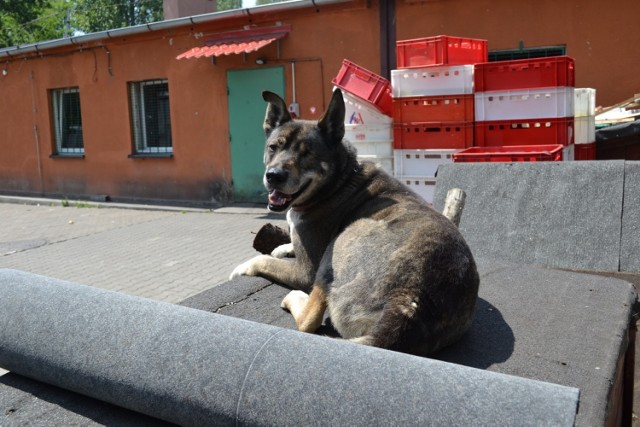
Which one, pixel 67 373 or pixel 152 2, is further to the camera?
pixel 152 2

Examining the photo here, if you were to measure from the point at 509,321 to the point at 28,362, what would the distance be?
254cm

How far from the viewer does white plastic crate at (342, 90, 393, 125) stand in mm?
8641

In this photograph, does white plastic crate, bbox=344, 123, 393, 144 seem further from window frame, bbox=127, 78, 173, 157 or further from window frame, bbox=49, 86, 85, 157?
window frame, bbox=49, 86, 85, 157

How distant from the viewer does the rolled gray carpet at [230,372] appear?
1794 millimetres

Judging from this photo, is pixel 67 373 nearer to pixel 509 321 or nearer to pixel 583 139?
pixel 509 321

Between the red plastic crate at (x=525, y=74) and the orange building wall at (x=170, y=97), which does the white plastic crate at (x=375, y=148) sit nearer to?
the red plastic crate at (x=525, y=74)

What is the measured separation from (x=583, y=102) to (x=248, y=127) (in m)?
7.59

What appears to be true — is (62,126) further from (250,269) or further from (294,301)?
(294,301)

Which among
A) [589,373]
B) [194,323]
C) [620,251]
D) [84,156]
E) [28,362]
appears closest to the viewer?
[194,323]

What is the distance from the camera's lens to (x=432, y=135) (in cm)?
816

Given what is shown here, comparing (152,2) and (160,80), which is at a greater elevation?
(152,2)

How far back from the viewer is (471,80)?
7676 millimetres

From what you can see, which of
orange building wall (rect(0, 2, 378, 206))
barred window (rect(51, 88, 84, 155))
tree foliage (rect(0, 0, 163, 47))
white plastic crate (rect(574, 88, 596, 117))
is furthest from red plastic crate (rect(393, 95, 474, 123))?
tree foliage (rect(0, 0, 163, 47))

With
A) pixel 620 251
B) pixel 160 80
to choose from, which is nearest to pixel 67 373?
pixel 620 251
